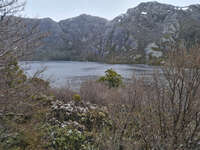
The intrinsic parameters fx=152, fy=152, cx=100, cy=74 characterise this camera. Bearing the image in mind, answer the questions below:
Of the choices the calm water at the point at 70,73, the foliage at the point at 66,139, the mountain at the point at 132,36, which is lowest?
the foliage at the point at 66,139

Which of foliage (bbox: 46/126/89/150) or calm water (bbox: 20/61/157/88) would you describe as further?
calm water (bbox: 20/61/157/88)

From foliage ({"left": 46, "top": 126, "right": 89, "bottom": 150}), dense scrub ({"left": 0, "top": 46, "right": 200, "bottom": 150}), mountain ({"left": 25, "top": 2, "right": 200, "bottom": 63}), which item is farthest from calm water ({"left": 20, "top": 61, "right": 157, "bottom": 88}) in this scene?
mountain ({"left": 25, "top": 2, "right": 200, "bottom": 63})

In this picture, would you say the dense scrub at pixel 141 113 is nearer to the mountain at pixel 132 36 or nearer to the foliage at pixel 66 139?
the foliage at pixel 66 139

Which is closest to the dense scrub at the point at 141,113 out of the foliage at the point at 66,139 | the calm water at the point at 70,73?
the foliage at the point at 66,139

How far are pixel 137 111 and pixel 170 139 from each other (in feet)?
3.42

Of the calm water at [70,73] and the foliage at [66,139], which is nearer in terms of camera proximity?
the foliage at [66,139]

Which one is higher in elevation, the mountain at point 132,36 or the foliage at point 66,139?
the mountain at point 132,36

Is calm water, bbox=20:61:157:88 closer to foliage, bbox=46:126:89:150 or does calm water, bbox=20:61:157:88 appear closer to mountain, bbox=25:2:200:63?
foliage, bbox=46:126:89:150

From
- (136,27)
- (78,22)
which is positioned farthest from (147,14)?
(78,22)

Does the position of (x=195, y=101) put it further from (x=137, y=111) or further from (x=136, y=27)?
A: (x=136, y=27)

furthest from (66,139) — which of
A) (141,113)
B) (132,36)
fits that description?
(132,36)

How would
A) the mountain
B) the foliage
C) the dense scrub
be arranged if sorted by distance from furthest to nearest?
the mountain < the foliage < the dense scrub

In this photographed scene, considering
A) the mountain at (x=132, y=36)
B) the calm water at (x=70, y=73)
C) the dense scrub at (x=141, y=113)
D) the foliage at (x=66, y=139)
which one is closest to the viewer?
the dense scrub at (x=141, y=113)

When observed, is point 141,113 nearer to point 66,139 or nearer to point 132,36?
point 66,139
